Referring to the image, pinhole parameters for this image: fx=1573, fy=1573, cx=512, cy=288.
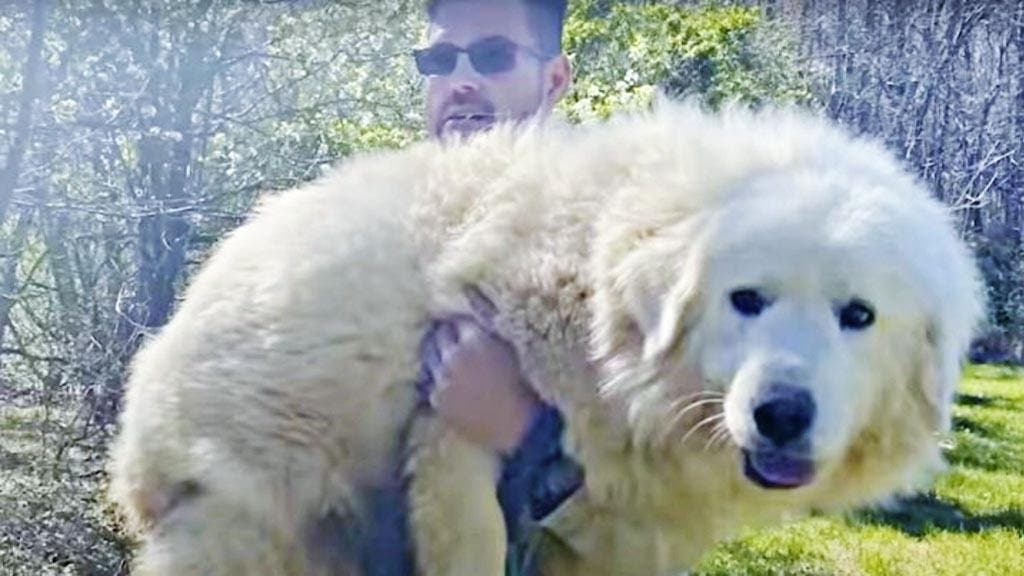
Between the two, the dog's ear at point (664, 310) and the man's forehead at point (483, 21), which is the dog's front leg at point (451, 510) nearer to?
the dog's ear at point (664, 310)

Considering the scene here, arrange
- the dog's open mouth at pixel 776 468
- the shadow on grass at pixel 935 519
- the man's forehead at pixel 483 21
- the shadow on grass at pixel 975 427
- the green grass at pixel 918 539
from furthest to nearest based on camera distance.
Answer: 1. the shadow on grass at pixel 975 427
2. the shadow on grass at pixel 935 519
3. the green grass at pixel 918 539
4. the man's forehead at pixel 483 21
5. the dog's open mouth at pixel 776 468

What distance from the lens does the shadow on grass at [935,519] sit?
8.45 metres

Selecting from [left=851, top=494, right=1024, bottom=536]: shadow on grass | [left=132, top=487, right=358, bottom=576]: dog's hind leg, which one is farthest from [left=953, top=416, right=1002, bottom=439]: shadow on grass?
[left=132, top=487, right=358, bottom=576]: dog's hind leg

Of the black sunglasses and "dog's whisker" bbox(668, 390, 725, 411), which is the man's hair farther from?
"dog's whisker" bbox(668, 390, 725, 411)

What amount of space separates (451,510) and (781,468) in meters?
0.58

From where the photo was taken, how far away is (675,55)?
11266 mm

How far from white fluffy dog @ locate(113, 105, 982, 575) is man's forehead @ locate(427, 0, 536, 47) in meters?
0.49

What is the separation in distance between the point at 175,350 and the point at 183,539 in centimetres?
37

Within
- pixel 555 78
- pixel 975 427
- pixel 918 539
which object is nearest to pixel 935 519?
pixel 918 539

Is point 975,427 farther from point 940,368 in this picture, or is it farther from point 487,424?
point 487,424

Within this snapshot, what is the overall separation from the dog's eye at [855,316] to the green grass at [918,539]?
3924mm

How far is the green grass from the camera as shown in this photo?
7641mm

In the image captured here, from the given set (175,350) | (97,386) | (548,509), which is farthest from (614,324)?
(97,386)

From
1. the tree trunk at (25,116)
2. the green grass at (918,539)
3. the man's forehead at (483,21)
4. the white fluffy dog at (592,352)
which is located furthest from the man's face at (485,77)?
the green grass at (918,539)
